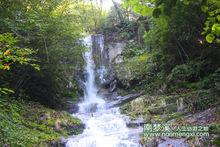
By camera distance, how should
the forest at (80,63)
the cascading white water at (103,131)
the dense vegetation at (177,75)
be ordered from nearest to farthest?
1. the cascading white water at (103,131)
2. the forest at (80,63)
3. the dense vegetation at (177,75)

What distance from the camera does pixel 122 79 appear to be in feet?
57.5

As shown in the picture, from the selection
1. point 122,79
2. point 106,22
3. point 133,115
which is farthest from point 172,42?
point 106,22

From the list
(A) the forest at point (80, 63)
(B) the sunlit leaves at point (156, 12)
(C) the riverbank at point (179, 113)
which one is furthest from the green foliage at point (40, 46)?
(B) the sunlit leaves at point (156, 12)

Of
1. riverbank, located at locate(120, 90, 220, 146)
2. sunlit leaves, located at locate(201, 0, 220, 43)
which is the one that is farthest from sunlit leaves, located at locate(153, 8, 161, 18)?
riverbank, located at locate(120, 90, 220, 146)

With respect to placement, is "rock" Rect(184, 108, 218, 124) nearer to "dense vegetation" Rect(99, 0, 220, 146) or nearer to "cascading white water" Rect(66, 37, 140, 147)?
"dense vegetation" Rect(99, 0, 220, 146)

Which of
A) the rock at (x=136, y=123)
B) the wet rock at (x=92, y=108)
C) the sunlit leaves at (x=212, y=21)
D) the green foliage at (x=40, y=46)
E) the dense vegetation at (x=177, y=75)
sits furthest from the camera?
the wet rock at (x=92, y=108)

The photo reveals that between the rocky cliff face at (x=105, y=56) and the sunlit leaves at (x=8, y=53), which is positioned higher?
the rocky cliff face at (x=105, y=56)

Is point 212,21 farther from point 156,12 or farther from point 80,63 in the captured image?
point 80,63

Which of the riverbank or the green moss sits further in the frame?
the green moss

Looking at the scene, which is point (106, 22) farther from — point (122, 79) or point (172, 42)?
point (172, 42)

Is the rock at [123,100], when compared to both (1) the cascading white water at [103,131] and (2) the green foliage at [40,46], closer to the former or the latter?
(1) the cascading white water at [103,131]

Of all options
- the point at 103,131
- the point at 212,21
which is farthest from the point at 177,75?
the point at 212,21

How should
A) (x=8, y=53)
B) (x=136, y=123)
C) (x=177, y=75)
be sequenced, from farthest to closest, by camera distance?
(x=177, y=75) < (x=136, y=123) < (x=8, y=53)

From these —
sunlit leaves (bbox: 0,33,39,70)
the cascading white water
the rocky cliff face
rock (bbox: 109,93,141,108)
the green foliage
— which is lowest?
the cascading white water
